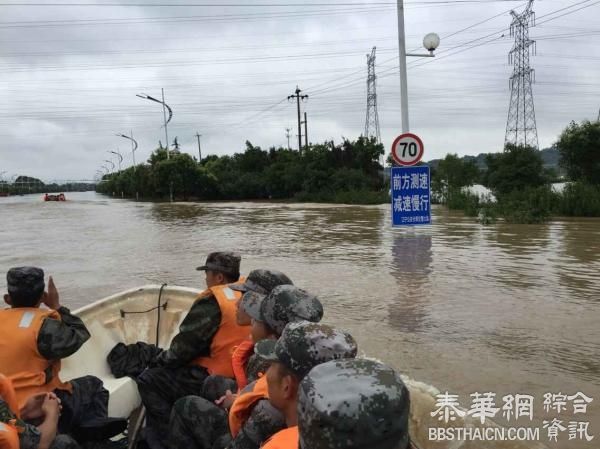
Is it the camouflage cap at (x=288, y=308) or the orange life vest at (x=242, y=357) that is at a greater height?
the camouflage cap at (x=288, y=308)

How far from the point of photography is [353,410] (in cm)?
110

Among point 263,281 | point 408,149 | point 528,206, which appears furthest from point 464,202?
point 263,281

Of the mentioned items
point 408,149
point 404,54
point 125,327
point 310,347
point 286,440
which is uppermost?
point 404,54

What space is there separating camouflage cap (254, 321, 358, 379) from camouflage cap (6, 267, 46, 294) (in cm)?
189

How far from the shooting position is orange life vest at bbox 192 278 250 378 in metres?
3.11

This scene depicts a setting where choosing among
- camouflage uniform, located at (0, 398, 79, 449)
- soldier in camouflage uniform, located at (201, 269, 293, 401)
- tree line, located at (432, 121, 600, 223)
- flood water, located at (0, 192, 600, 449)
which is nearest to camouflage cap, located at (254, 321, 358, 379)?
soldier in camouflage uniform, located at (201, 269, 293, 401)

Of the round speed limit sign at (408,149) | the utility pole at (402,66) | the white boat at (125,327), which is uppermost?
the utility pole at (402,66)

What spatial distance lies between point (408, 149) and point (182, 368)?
6.62 metres

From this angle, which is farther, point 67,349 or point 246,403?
point 67,349

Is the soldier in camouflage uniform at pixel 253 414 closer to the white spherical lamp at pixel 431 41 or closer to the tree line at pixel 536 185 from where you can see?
the white spherical lamp at pixel 431 41

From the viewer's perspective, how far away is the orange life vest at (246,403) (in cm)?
203

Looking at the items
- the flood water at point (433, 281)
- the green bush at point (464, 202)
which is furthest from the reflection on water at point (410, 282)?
the green bush at point (464, 202)

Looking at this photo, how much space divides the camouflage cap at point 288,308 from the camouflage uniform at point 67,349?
4.02ft

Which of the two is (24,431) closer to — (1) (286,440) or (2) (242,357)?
(2) (242,357)
